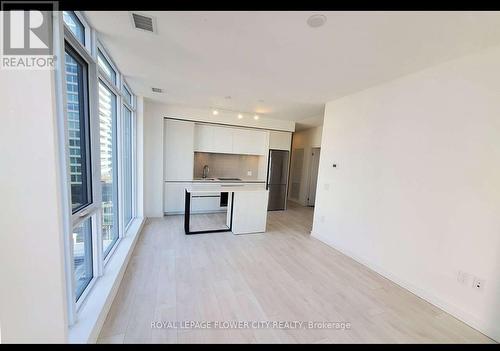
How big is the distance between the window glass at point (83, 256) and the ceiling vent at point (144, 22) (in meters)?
1.85

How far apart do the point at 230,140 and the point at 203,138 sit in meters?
0.72

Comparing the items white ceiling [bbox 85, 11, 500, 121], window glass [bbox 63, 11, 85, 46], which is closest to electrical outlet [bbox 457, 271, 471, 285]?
white ceiling [bbox 85, 11, 500, 121]

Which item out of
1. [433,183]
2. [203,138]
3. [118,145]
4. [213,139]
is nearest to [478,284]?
[433,183]

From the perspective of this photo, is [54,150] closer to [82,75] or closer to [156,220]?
[82,75]

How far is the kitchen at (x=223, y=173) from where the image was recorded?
13.2 ft

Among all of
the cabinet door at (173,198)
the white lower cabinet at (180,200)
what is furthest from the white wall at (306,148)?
the cabinet door at (173,198)

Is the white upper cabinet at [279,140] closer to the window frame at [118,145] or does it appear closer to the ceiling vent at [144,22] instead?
the window frame at [118,145]

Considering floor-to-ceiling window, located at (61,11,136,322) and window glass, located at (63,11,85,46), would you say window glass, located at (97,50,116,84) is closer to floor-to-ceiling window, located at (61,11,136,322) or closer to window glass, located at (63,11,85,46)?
floor-to-ceiling window, located at (61,11,136,322)

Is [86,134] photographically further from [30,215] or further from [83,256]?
[83,256]

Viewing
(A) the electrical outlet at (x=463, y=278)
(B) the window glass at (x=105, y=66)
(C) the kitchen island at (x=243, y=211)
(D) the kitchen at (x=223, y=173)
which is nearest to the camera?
(A) the electrical outlet at (x=463, y=278)

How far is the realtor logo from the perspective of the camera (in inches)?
42.1

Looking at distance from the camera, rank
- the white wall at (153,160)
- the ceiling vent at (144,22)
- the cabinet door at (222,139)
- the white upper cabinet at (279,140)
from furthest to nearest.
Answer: the white upper cabinet at (279,140), the cabinet door at (222,139), the white wall at (153,160), the ceiling vent at (144,22)
